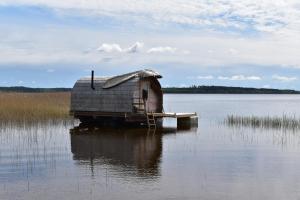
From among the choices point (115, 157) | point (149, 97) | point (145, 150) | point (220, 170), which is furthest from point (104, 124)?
point (220, 170)

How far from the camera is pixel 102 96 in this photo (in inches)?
1400

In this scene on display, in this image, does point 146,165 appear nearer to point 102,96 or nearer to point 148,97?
point 102,96

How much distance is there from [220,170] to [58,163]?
6.36m

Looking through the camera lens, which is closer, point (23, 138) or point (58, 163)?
point (58, 163)

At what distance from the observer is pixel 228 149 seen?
2419cm

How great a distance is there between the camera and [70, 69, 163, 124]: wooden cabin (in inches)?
1356

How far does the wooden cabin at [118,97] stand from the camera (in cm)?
3444

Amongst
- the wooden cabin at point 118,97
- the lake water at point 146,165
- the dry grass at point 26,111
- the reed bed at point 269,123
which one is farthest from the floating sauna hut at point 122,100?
the reed bed at point 269,123

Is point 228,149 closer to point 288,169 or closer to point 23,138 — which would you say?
point 288,169

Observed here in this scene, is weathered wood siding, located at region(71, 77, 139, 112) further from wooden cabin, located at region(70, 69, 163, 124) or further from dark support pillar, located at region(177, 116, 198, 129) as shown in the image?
dark support pillar, located at region(177, 116, 198, 129)

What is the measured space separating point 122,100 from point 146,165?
1590 centimetres

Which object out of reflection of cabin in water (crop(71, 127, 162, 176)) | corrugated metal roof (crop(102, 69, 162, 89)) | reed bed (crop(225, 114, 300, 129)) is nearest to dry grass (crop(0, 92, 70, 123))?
reflection of cabin in water (crop(71, 127, 162, 176))

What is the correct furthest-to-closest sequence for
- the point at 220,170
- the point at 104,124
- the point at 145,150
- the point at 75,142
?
the point at 104,124, the point at 75,142, the point at 145,150, the point at 220,170

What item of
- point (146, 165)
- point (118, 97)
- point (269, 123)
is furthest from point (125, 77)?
point (146, 165)
